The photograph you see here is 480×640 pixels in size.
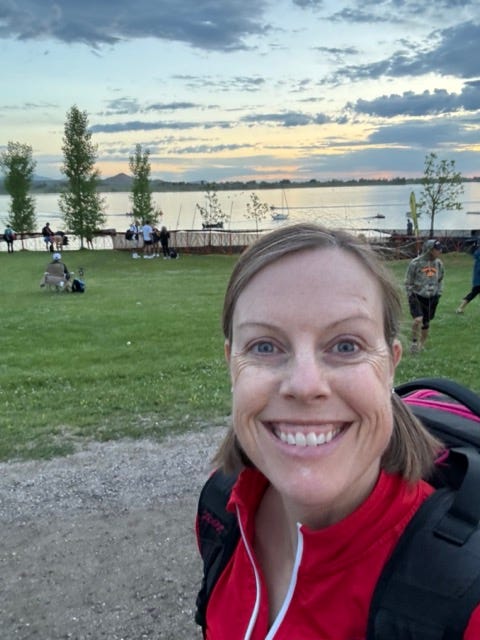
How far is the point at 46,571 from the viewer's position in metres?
4.52

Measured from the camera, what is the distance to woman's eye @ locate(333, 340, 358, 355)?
1.61 metres

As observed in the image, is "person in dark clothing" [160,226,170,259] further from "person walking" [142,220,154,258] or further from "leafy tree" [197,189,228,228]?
"leafy tree" [197,189,228,228]

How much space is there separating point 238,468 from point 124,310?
53.4 feet

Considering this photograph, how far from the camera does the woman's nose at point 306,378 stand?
1543 millimetres

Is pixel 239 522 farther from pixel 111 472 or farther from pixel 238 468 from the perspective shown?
pixel 111 472

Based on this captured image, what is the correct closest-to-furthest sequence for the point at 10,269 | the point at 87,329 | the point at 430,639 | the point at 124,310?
the point at 430,639 < the point at 87,329 < the point at 124,310 < the point at 10,269

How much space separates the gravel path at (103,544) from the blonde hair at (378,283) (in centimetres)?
282

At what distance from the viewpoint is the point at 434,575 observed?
137 cm

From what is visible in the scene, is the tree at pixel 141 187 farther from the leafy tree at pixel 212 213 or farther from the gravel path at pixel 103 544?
the gravel path at pixel 103 544

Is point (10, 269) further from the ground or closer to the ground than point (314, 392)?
closer to the ground

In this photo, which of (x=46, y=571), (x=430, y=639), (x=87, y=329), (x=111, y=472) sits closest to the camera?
(x=430, y=639)

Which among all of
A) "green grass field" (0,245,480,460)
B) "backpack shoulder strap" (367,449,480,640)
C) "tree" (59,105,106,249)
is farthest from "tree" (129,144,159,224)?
"backpack shoulder strap" (367,449,480,640)

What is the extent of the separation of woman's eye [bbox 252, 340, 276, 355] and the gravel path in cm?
295

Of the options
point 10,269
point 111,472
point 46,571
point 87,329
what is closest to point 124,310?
point 87,329
